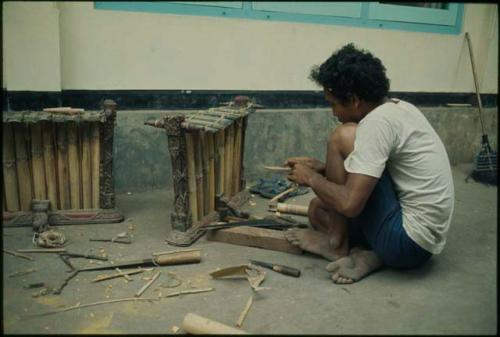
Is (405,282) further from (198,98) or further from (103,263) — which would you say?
(198,98)

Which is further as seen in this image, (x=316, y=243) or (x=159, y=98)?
(x=159, y=98)

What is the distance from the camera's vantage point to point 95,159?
3752 mm

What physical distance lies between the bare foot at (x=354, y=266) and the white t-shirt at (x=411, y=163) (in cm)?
34

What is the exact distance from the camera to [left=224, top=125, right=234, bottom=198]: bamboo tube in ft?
13.1

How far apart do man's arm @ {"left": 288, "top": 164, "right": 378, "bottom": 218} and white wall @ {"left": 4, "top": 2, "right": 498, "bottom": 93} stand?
91.8 inches

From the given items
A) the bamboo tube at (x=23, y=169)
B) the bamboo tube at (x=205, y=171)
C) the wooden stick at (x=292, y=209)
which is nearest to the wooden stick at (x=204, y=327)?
the bamboo tube at (x=205, y=171)

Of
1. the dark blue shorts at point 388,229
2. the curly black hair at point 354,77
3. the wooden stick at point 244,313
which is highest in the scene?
the curly black hair at point 354,77

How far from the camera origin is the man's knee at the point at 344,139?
2.80 m

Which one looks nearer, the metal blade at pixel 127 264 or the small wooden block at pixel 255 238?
the metal blade at pixel 127 264

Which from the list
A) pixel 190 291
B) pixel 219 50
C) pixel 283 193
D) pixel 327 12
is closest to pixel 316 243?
pixel 190 291

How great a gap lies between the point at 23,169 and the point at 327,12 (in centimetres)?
368

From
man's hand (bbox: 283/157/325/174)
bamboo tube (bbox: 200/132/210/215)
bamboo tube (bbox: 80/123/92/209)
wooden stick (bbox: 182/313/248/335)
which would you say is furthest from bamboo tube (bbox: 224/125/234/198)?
wooden stick (bbox: 182/313/248/335)

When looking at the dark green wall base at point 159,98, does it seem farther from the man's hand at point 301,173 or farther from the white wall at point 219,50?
the man's hand at point 301,173

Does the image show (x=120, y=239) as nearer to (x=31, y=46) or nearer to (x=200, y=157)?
A: (x=200, y=157)
